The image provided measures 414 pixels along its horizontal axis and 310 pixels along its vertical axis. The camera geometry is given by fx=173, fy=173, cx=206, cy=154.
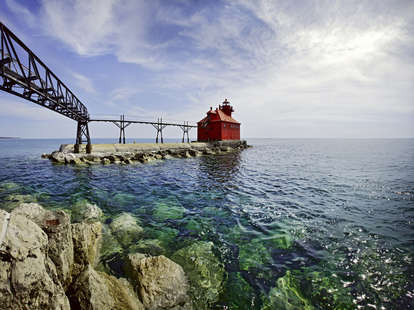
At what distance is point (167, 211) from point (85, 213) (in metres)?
3.17

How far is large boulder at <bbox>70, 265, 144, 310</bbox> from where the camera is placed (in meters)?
2.62

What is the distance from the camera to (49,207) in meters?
7.46

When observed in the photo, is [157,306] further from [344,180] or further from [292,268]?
[344,180]

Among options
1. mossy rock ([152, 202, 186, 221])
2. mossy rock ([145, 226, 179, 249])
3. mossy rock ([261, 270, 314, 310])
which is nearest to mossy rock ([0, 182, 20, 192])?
mossy rock ([152, 202, 186, 221])

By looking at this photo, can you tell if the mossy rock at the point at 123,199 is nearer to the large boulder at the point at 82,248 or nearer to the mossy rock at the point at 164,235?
the mossy rock at the point at 164,235

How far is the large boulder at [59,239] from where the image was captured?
307 centimetres

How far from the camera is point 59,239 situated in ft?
10.5

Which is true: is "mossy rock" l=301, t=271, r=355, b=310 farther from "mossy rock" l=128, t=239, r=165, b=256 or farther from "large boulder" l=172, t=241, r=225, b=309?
"mossy rock" l=128, t=239, r=165, b=256

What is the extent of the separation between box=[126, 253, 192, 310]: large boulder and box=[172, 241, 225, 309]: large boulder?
211 mm

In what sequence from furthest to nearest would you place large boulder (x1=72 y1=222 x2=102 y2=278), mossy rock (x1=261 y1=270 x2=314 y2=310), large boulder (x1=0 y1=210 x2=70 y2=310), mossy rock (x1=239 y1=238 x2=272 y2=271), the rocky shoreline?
mossy rock (x1=239 y1=238 x2=272 y2=271) < large boulder (x1=72 y1=222 x2=102 y2=278) < mossy rock (x1=261 y1=270 x2=314 y2=310) < the rocky shoreline < large boulder (x1=0 y1=210 x2=70 y2=310)

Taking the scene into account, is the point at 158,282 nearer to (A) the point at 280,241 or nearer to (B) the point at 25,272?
(B) the point at 25,272

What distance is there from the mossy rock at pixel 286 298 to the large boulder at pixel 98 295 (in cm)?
245

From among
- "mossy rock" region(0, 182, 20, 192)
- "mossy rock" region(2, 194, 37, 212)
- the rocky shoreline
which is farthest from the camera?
"mossy rock" region(0, 182, 20, 192)

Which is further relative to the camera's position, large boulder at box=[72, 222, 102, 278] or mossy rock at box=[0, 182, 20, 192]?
mossy rock at box=[0, 182, 20, 192]
